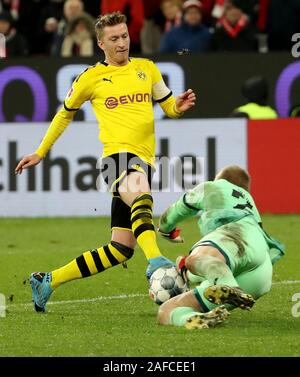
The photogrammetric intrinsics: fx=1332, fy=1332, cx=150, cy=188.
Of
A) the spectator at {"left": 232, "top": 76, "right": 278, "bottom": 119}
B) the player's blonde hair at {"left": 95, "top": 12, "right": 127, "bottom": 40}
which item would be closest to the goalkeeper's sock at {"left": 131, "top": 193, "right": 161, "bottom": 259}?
the player's blonde hair at {"left": 95, "top": 12, "right": 127, "bottom": 40}

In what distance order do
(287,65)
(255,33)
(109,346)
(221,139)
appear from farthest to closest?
(255,33) < (287,65) < (221,139) < (109,346)

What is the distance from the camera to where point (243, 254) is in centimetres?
856

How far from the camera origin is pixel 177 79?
1731cm

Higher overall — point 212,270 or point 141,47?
point 141,47

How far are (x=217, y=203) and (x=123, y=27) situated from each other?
1.55 meters

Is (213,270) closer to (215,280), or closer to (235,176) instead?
(215,280)

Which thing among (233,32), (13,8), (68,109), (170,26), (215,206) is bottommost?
(215,206)

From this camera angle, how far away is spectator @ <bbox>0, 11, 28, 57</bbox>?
61.0 ft

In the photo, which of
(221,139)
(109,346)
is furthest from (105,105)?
(221,139)

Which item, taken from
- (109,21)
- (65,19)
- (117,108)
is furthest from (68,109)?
(65,19)

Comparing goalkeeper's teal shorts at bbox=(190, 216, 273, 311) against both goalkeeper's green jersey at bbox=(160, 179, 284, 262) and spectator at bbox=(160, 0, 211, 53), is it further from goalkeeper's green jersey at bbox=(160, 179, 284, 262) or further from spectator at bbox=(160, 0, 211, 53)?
spectator at bbox=(160, 0, 211, 53)

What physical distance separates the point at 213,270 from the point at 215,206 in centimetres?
64

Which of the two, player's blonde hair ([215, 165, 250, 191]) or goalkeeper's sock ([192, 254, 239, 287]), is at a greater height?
player's blonde hair ([215, 165, 250, 191])

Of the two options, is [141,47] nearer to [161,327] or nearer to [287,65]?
[287,65]
